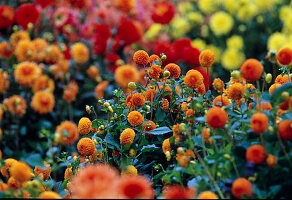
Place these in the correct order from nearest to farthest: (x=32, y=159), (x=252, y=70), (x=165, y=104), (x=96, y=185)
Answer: (x=96, y=185) → (x=252, y=70) → (x=165, y=104) → (x=32, y=159)

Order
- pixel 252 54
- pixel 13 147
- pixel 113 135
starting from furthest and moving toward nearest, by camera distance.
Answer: pixel 252 54
pixel 13 147
pixel 113 135

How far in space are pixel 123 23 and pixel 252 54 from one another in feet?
5.01

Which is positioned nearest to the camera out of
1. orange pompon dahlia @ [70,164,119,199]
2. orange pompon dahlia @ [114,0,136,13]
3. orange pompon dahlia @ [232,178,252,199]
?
orange pompon dahlia @ [70,164,119,199]

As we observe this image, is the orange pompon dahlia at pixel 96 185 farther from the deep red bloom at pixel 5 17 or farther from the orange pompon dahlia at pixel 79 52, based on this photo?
the deep red bloom at pixel 5 17

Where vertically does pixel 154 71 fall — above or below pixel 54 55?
below

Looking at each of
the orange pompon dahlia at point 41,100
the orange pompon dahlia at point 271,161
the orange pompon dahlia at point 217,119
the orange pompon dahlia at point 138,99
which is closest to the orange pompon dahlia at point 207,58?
the orange pompon dahlia at point 138,99

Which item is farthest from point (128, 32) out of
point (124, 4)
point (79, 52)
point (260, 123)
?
point (260, 123)

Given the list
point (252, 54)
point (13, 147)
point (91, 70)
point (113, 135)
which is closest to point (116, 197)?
point (113, 135)

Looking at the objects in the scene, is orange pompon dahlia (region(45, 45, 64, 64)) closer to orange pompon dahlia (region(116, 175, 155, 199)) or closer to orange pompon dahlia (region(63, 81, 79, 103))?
orange pompon dahlia (region(63, 81, 79, 103))

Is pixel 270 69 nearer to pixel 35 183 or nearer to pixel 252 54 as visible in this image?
pixel 252 54

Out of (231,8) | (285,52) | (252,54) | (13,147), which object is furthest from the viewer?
(231,8)

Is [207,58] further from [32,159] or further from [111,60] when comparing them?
[111,60]

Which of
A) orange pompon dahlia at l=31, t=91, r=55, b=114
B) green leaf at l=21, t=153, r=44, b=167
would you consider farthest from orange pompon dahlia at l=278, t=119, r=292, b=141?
green leaf at l=21, t=153, r=44, b=167

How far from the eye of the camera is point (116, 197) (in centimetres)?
80
